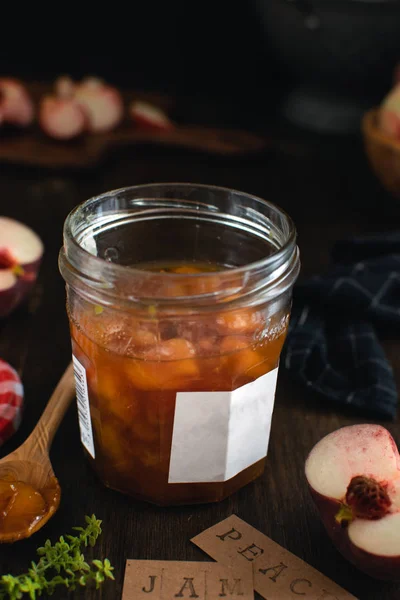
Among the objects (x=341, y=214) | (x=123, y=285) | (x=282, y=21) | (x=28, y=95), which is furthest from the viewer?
(x=28, y=95)

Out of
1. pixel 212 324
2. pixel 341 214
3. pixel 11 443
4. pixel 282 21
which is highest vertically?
pixel 212 324

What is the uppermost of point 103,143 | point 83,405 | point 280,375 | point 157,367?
point 157,367

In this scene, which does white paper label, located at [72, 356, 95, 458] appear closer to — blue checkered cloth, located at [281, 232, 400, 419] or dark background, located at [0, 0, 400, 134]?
blue checkered cloth, located at [281, 232, 400, 419]

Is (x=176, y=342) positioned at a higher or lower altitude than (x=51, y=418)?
higher

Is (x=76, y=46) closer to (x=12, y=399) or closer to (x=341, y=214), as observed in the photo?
(x=341, y=214)

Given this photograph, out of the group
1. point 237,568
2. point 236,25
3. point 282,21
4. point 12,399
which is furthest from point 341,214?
point 237,568

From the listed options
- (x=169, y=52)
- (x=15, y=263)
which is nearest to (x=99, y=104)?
(x=169, y=52)

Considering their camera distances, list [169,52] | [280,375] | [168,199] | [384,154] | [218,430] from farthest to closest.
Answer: [169,52], [384,154], [280,375], [168,199], [218,430]

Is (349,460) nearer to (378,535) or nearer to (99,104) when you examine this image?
(378,535)

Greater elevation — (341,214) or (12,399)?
(12,399)
